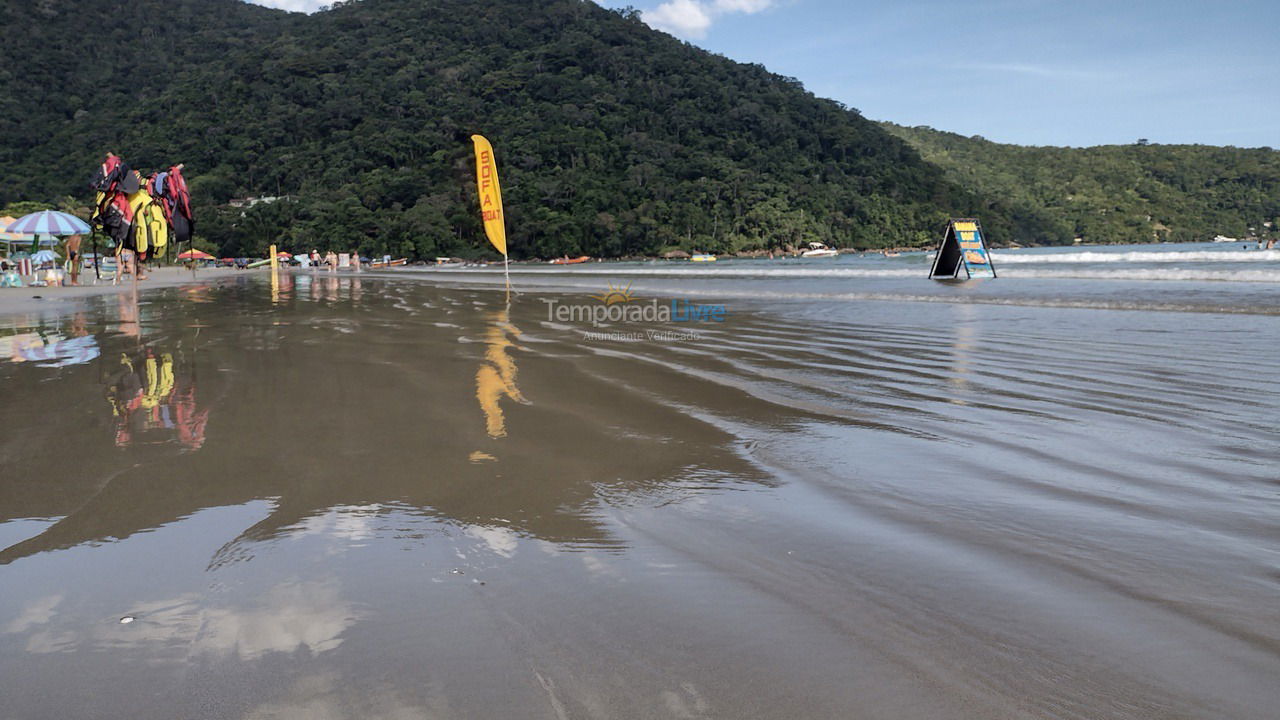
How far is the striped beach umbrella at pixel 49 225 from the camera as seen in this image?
23844 millimetres

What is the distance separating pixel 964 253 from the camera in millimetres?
→ 23688

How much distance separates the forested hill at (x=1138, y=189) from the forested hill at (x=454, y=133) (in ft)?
39.8

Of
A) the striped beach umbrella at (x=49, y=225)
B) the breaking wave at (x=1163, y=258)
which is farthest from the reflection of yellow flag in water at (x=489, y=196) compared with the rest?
the breaking wave at (x=1163, y=258)

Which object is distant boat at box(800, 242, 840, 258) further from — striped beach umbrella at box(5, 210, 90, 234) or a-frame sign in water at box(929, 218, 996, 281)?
striped beach umbrella at box(5, 210, 90, 234)

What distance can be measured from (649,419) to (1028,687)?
3.33m

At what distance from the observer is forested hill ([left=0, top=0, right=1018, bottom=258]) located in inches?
3814

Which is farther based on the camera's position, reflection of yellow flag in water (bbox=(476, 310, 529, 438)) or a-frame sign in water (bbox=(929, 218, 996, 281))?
a-frame sign in water (bbox=(929, 218, 996, 281))

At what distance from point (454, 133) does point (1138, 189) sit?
106658 millimetres

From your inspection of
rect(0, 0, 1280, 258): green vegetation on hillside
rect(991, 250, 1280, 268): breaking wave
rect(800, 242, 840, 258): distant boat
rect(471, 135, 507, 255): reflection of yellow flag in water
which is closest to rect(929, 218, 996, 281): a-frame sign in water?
rect(991, 250, 1280, 268): breaking wave

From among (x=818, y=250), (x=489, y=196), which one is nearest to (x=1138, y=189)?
(x=818, y=250)

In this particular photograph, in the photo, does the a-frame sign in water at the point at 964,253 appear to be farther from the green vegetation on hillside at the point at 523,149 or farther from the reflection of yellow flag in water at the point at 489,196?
the green vegetation on hillside at the point at 523,149

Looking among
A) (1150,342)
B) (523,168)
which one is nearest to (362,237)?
(523,168)

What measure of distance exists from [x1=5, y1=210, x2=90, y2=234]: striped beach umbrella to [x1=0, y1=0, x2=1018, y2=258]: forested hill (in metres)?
62.8

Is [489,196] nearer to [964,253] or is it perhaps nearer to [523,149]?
[964,253]
